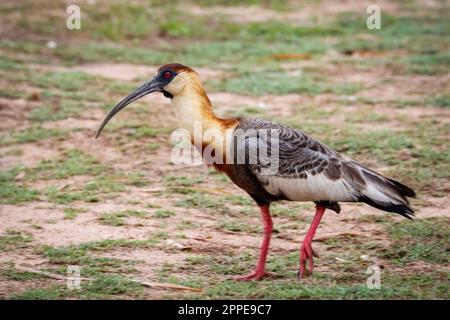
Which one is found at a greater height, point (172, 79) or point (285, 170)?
point (172, 79)

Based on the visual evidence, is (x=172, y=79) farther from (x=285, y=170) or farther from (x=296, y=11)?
(x=296, y=11)

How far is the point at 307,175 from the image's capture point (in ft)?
20.0

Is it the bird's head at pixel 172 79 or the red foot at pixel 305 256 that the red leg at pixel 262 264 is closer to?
the red foot at pixel 305 256

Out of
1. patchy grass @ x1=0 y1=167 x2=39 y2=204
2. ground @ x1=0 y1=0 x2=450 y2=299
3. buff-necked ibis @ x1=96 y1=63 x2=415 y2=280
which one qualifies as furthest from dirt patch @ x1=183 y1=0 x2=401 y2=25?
buff-necked ibis @ x1=96 y1=63 x2=415 y2=280

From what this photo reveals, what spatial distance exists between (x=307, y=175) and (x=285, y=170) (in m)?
0.16

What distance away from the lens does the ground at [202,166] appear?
6.31 meters

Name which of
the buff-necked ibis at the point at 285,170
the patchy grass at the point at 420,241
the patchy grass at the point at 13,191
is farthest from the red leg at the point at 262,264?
the patchy grass at the point at 13,191

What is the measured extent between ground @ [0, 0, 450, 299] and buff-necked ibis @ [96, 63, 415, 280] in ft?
1.67

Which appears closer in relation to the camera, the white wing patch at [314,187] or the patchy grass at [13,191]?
the white wing patch at [314,187]

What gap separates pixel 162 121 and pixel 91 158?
1432 millimetres

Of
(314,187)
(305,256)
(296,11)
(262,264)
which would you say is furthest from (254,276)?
(296,11)

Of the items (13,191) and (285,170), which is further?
(13,191)
